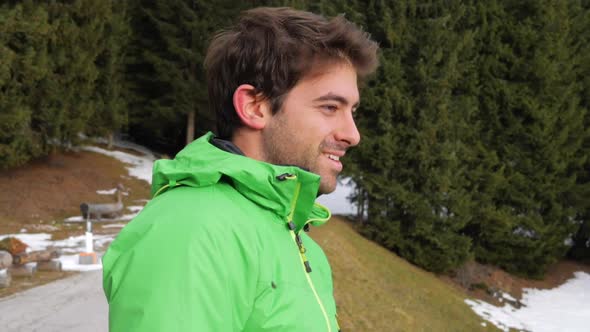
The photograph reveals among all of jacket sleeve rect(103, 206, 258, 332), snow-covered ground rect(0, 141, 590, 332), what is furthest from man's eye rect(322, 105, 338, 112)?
snow-covered ground rect(0, 141, 590, 332)

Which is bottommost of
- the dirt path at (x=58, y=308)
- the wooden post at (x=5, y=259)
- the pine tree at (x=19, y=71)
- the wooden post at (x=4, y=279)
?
Result: the wooden post at (x=5, y=259)

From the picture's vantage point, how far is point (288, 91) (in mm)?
1880

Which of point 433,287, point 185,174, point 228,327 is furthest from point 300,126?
point 433,287

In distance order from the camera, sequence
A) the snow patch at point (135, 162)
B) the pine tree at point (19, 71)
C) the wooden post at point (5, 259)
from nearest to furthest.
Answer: the wooden post at point (5, 259), the pine tree at point (19, 71), the snow patch at point (135, 162)

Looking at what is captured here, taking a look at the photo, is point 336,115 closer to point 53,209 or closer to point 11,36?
point 53,209

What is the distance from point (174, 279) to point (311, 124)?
0.79 meters

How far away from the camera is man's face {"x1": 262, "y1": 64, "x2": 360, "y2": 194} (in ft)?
6.15

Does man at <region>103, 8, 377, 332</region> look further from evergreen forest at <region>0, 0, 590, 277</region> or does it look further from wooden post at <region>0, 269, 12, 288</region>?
evergreen forest at <region>0, 0, 590, 277</region>

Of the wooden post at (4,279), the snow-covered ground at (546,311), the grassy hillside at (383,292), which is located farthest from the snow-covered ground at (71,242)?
the snow-covered ground at (546,311)

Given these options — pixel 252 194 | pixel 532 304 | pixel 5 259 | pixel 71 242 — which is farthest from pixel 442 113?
pixel 252 194

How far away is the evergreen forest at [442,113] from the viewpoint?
18.5 metres

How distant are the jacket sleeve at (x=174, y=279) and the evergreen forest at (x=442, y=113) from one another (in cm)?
1734

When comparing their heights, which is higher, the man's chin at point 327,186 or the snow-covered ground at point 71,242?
the man's chin at point 327,186

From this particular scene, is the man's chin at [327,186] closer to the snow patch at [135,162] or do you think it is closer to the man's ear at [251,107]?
the man's ear at [251,107]
